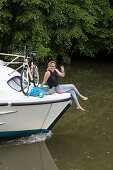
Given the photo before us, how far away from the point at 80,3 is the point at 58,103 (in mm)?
13816

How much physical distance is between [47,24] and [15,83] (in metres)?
12.5

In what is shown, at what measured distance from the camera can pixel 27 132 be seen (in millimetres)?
9188

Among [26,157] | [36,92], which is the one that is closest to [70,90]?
[36,92]

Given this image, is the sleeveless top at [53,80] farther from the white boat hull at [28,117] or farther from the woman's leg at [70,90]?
the white boat hull at [28,117]

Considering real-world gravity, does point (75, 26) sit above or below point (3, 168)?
above

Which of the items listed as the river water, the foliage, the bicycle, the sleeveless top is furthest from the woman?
the foliage

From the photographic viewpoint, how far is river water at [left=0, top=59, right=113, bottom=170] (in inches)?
320

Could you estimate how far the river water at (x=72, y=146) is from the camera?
814 centimetres

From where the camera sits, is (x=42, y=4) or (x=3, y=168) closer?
(x=3, y=168)

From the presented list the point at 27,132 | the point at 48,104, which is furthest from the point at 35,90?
the point at 27,132

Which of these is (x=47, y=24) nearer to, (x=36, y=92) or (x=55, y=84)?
(x=55, y=84)

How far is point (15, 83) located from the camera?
931cm

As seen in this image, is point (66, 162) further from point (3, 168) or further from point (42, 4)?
point (42, 4)

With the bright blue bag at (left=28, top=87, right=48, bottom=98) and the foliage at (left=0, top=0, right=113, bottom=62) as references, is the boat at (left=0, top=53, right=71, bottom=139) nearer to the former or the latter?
the bright blue bag at (left=28, top=87, right=48, bottom=98)
